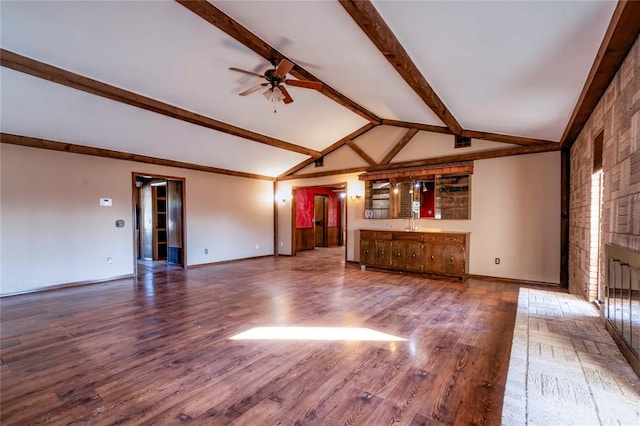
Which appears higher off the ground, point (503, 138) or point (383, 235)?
point (503, 138)

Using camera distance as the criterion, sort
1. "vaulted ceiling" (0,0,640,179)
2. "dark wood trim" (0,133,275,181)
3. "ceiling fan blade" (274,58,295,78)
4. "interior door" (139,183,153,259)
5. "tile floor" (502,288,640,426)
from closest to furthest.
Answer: "tile floor" (502,288,640,426), "vaulted ceiling" (0,0,640,179), "ceiling fan blade" (274,58,295,78), "dark wood trim" (0,133,275,181), "interior door" (139,183,153,259)

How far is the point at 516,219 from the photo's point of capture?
5.51 metres

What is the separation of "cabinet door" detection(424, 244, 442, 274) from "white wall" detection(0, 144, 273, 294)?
5356 millimetres

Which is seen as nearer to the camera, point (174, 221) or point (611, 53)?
point (611, 53)

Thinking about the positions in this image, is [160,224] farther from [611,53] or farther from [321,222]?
[611,53]

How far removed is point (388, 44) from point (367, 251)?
462 centimetres

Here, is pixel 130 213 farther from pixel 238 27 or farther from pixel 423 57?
pixel 423 57

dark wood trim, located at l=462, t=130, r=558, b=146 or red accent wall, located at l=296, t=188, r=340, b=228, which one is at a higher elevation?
dark wood trim, located at l=462, t=130, r=558, b=146

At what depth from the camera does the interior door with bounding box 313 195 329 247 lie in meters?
11.6

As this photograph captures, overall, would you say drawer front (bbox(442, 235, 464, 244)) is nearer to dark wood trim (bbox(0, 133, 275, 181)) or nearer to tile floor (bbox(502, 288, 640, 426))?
tile floor (bbox(502, 288, 640, 426))

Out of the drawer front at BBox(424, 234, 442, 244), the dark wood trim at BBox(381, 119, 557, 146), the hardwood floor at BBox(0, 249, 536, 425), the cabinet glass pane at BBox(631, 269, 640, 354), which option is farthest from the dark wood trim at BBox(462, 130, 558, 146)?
the cabinet glass pane at BBox(631, 269, 640, 354)

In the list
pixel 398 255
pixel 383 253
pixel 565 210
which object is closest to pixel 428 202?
pixel 398 255

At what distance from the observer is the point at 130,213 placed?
20.3 feet

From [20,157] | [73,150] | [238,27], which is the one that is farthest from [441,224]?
[20,157]
